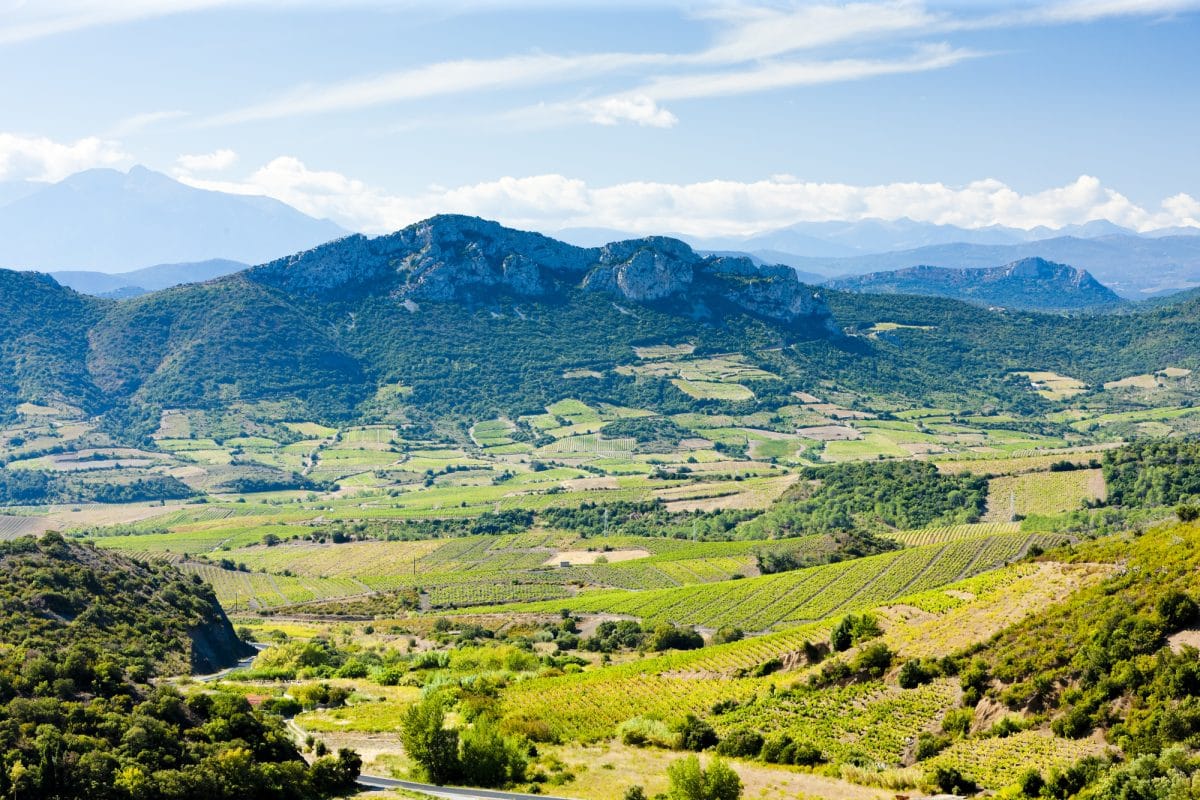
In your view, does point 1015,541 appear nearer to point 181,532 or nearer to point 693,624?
point 693,624

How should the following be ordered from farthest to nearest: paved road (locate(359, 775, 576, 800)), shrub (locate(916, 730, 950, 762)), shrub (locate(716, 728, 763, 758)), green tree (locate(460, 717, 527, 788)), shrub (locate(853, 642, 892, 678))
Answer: shrub (locate(853, 642, 892, 678)) → shrub (locate(716, 728, 763, 758)) → green tree (locate(460, 717, 527, 788)) → shrub (locate(916, 730, 950, 762)) → paved road (locate(359, 775, 576, 800))

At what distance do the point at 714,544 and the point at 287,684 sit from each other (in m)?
78.1

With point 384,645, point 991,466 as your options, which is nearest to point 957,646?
point 384,645

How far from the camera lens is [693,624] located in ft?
324

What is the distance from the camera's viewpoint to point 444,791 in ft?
157

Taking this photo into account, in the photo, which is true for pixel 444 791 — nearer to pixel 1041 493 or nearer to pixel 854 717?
pixel 854 717

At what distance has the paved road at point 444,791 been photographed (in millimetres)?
46906

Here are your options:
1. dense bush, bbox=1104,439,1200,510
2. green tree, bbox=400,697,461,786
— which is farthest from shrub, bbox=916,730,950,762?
dense bush, bbox=1104,439,1200,510

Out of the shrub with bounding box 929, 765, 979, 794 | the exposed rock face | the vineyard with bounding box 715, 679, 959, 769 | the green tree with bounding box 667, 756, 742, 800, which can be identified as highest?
the green tree with bounding box 667, 756, 742, 800

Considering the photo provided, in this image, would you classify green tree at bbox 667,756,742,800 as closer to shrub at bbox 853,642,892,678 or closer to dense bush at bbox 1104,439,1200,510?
shrub at bbox 853,642,892,678

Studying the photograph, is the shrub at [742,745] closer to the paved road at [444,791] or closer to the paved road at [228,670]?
the paved road at [444,791]

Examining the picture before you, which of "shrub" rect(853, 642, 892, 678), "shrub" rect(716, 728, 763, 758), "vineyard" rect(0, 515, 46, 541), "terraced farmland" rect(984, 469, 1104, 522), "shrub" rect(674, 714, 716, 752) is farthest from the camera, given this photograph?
"vineyard" rect(0, 515, 46, 541)

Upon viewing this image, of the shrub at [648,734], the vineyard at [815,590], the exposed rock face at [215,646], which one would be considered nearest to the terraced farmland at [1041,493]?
the vineyard at [815,590]

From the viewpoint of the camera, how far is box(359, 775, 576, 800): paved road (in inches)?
1847
